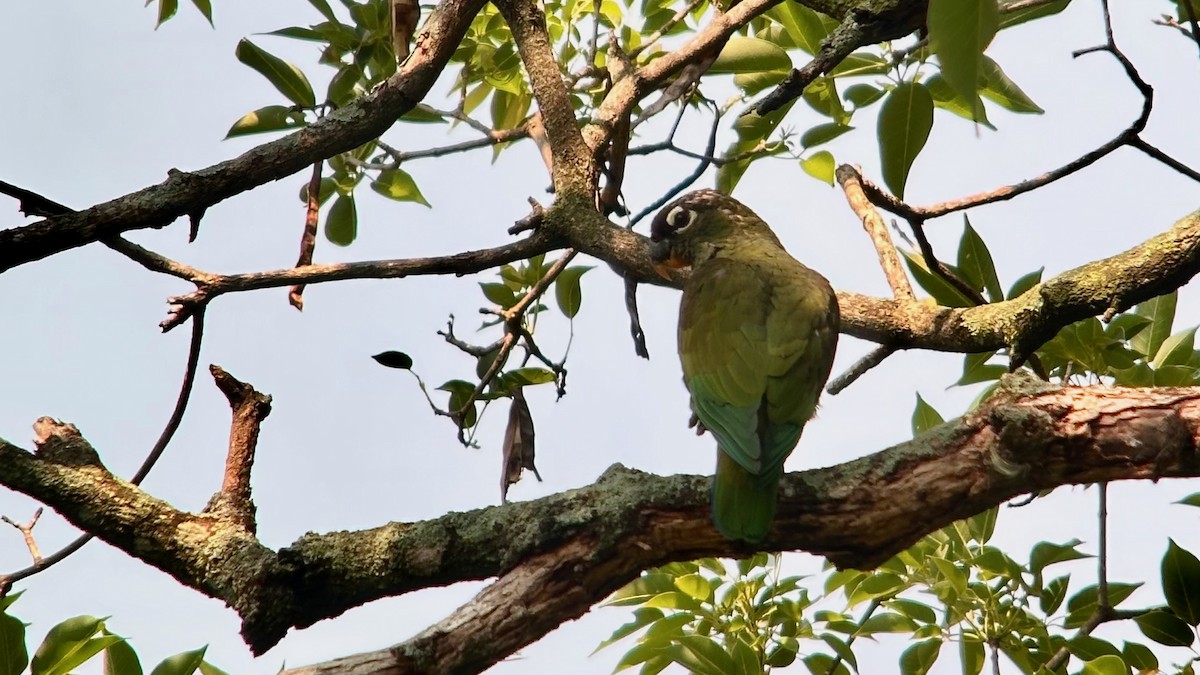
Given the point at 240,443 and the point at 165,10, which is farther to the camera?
the point at 165,10

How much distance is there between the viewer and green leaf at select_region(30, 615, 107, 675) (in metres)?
2.53

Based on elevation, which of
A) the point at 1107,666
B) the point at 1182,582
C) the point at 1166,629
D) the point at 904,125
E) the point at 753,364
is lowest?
the point at 1107,666

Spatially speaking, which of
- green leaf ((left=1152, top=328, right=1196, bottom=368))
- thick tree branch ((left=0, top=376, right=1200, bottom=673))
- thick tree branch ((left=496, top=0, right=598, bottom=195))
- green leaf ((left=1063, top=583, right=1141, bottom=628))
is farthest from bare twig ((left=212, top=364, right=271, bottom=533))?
green leaf ((left=1152, top=328, right=1196, bottom=368))

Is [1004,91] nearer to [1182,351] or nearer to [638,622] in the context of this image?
[1182,351]

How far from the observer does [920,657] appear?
3365 millimetres

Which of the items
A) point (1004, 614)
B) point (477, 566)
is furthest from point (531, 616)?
point (1004, 614)

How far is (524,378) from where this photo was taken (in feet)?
11.6

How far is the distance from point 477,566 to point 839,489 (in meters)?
0.85

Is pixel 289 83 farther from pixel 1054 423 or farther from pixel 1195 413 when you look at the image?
pixel 1195 413

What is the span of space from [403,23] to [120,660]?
200 centimetres

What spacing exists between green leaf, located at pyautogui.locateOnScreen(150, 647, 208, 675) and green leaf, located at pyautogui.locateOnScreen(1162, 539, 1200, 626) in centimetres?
252

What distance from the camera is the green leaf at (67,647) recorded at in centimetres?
253

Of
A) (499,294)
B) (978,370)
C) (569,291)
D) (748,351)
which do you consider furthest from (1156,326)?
(499,294)

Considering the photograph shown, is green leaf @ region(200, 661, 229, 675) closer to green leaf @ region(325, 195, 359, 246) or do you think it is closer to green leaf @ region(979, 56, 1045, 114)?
green leaf @ region(325, 195, 359, 246)
